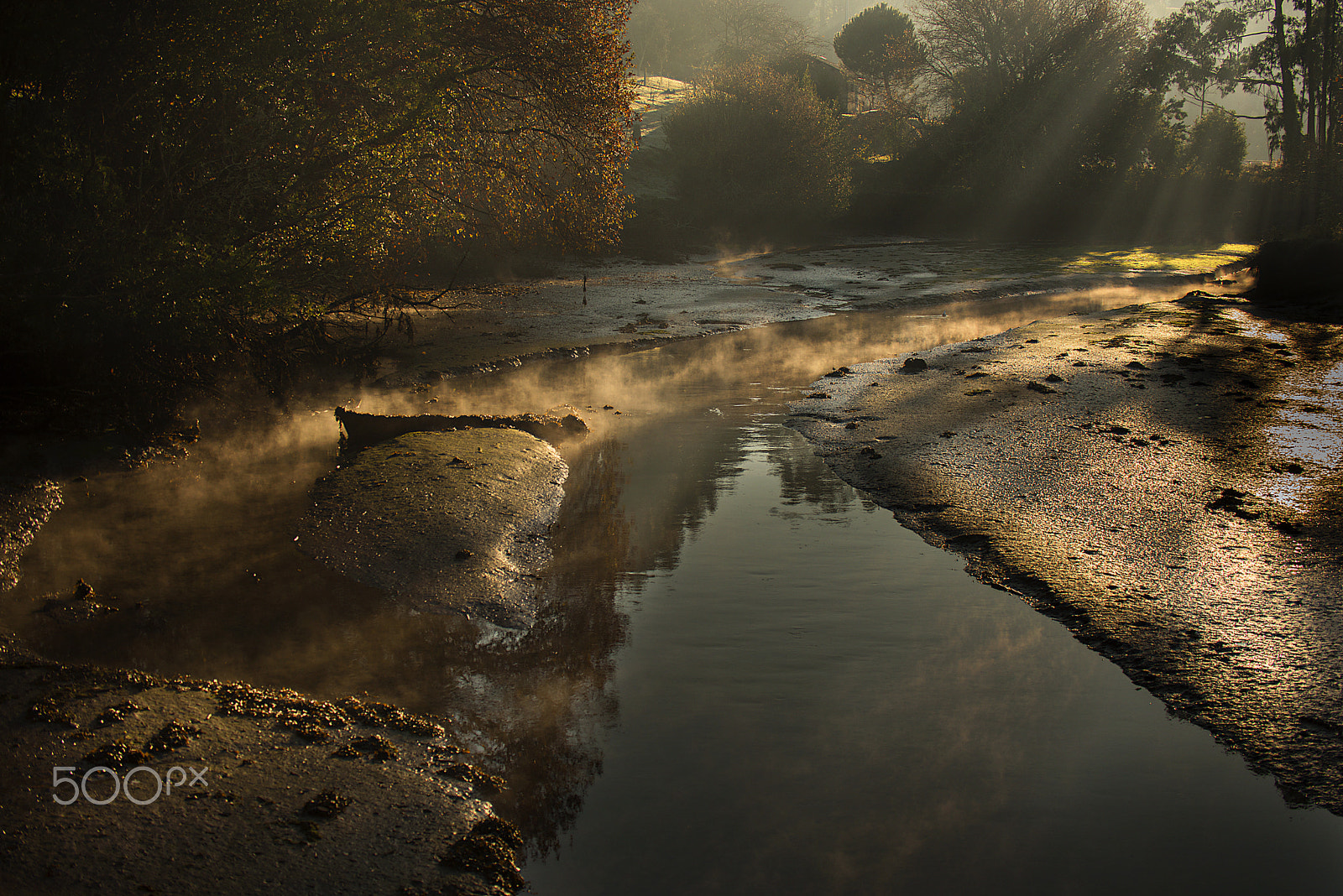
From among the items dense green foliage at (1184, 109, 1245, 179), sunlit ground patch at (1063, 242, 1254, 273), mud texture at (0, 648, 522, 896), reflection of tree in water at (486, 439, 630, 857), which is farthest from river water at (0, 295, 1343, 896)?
dense green foliage at (1184, 109, 1245, 179)

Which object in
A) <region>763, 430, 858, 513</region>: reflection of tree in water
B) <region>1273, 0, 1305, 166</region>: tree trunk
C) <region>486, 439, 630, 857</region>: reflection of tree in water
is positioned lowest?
<region>486, 439, 630, 857</region>: reflection of tree in water

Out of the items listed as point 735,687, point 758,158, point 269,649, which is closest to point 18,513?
point 269,649

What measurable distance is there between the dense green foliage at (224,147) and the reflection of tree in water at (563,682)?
14.4ft

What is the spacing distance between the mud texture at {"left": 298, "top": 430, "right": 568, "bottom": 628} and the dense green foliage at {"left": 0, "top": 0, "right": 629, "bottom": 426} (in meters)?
2.38

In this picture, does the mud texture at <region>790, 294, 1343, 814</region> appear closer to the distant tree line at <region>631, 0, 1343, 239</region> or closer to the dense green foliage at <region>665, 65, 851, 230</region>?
the dense green foliage at <region>665, 65, 851, 230</region>

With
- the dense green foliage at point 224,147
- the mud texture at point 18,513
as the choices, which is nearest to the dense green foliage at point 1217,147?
the dense green foliage at point 224,147

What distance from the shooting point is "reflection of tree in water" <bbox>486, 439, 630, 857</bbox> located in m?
3.96

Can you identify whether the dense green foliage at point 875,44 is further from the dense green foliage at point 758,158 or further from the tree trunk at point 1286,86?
the dense green foliage at point 758,158

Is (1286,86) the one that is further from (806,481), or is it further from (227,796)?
(227,796)

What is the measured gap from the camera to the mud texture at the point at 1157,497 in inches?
189

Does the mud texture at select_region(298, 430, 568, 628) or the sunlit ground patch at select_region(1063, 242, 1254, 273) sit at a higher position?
the sunlit ground patch at select_region(1063, 242, 1254, 273)

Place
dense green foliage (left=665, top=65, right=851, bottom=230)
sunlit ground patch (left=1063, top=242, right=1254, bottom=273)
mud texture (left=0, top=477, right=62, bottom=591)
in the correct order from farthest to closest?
1. dense green foliage (left=665, top=65, right=851, bottom=230)
2. sunlit ground patch (left=1063, top=242, right=1254, bottom=273)
3. mud texture (left=0, top=477, right=62, bottom=591)

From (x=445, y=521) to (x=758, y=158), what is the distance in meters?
35.2

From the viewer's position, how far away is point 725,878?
11.4 ft
